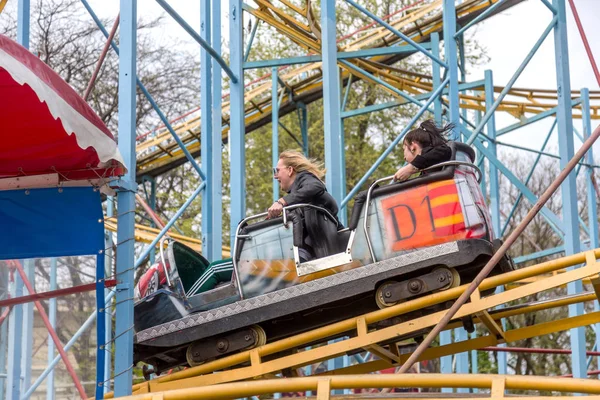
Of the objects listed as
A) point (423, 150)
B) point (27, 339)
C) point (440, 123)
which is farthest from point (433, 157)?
point (27, 339)

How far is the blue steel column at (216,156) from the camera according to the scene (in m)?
8.63

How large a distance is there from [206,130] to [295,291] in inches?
139

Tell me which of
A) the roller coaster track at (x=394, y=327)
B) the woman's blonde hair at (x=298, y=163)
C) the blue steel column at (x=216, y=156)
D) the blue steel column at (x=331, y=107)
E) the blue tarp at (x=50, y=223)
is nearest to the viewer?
the roller coaster track at (x=394, y=327)

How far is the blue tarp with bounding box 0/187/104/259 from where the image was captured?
5.86 m

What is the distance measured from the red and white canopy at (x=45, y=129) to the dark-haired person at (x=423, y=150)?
1.72 meters

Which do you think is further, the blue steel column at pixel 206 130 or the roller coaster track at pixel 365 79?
the roller coaster track at pixel 365 79

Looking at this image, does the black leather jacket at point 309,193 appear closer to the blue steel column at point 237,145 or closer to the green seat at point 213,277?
the green seat at point 213,277

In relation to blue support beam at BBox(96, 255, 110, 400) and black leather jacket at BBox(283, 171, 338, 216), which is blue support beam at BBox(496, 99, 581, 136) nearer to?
black leather jacket at BBox(283, 171, 338, 216)

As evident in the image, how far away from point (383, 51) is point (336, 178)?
12.4ft

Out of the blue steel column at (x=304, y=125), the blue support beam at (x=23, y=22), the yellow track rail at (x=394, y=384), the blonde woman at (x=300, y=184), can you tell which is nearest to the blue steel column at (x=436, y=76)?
the blue steel column at (x=304, y=125)

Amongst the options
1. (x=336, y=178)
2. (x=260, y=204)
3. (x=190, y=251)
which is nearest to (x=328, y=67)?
(x=336, y=178)

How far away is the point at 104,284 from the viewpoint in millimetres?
5613

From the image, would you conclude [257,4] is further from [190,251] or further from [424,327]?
[424,327]

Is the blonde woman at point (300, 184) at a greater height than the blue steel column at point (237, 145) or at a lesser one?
lesser
